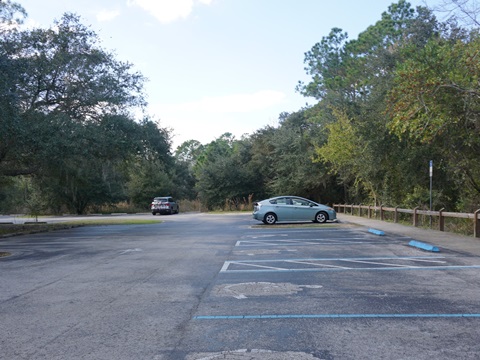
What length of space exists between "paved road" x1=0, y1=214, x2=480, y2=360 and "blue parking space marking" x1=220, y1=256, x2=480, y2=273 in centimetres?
2

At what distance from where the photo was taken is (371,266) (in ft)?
34.0

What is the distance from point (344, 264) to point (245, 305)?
442 cm

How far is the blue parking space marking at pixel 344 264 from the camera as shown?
33.0 feet

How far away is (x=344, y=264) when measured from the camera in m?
10.7

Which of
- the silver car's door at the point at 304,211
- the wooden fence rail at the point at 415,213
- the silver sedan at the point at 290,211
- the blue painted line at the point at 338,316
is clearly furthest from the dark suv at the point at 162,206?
the blue painted line at the point at 338,316

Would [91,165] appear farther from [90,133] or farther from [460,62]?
[460,62]

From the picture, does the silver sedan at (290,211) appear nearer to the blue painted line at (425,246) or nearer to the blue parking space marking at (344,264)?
the blue painted line at (425,246)

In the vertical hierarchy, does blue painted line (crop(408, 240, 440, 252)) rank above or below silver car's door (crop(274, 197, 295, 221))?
below

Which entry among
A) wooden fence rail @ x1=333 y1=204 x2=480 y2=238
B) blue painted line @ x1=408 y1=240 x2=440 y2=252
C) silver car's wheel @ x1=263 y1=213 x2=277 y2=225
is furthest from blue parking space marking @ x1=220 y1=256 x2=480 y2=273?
silver car's wheel @ x1=263 y1=213 x2=277 y2=225

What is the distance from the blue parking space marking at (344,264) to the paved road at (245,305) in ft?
0.08

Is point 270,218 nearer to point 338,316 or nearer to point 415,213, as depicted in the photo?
point 415,213

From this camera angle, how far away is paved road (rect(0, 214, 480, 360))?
16.6 feet

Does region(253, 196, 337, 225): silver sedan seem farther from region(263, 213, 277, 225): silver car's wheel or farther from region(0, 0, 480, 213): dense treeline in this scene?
region(0, 0, 480, 213): dense treeline

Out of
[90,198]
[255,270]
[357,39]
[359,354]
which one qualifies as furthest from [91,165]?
[357,39]
